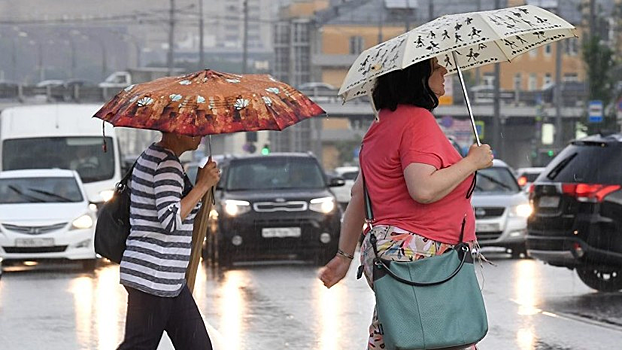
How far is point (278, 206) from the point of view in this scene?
19656mm

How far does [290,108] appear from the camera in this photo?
21.2 ft

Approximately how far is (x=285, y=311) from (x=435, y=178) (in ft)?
26.4

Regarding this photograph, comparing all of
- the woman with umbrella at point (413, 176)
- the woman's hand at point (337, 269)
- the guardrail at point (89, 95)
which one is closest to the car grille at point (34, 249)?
the woman's hand at point (337, 269)

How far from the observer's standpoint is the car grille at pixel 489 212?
819 inches

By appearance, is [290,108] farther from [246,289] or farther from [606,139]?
[246,289]

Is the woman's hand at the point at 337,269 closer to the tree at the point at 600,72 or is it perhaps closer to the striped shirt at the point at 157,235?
the striped shirt at the point at 157,235

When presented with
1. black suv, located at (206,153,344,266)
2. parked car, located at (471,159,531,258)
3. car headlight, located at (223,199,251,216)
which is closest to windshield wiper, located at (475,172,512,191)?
parked car, located at (471,159,531,258)

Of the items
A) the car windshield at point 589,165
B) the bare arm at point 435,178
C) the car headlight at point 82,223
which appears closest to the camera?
the bare arm at point 435,178

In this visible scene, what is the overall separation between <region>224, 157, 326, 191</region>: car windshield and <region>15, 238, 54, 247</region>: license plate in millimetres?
2709

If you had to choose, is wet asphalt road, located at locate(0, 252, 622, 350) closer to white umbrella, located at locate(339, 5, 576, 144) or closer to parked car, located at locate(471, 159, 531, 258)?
parked car, located at locate(471, 159, 531, 258)

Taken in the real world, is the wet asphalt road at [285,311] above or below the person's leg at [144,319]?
below

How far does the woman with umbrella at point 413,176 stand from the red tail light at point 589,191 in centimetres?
819

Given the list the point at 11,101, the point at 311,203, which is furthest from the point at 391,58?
the point at 11,101

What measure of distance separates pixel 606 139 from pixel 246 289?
13.7 feet
